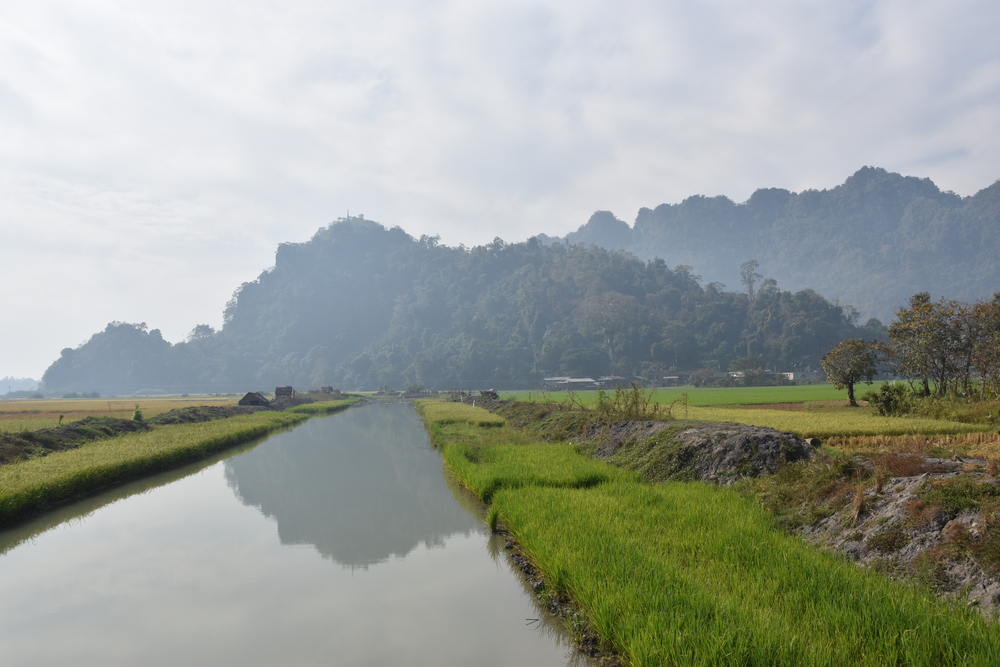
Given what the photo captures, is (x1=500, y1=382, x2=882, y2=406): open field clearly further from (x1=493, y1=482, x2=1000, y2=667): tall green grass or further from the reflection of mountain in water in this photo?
(x1=493, y1=482, x2=1000, y2=667): tall green grass

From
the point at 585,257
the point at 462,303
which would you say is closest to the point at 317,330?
the point at 462,303

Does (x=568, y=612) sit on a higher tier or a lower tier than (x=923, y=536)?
lower

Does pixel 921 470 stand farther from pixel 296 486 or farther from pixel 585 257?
pixel 585 257

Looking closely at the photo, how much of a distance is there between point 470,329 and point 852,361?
125669mm

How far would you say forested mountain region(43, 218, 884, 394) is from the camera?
116875 mm

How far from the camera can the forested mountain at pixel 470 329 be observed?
383ft

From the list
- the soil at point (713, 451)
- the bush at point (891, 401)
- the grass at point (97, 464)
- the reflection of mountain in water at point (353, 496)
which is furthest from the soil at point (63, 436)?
the bush at point (891, 401)

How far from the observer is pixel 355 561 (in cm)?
842

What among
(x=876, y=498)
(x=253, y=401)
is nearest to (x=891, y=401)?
(x=876, y=498)

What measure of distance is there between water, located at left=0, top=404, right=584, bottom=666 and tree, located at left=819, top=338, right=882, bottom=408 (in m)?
23.6

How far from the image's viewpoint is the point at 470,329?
151 meters

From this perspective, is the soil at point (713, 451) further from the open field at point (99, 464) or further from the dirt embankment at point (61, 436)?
the dirt embankment at point (61, 436)

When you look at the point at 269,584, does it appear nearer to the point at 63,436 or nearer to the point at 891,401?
the point at 63,436

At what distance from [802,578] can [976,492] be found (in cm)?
250
